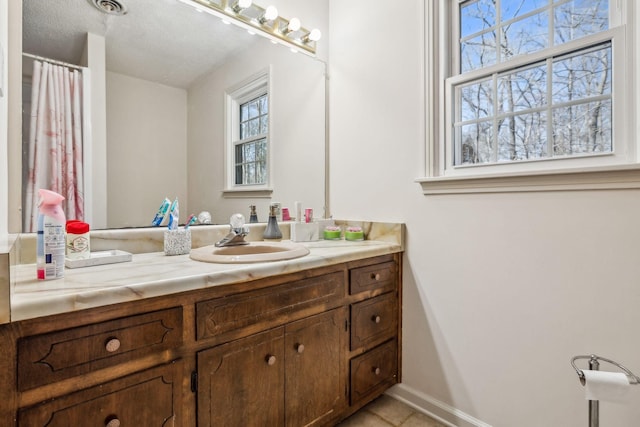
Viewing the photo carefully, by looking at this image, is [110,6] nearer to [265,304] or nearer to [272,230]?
[272,230]

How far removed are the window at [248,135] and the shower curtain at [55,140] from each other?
0.61m

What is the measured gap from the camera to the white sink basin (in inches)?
44.8

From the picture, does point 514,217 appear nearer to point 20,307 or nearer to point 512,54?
point 512,54

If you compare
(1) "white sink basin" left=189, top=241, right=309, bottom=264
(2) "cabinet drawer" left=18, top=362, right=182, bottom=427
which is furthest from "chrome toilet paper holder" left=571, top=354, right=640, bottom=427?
(2) "cabinet drawer" left=18, top=362, right=182, bottom=427

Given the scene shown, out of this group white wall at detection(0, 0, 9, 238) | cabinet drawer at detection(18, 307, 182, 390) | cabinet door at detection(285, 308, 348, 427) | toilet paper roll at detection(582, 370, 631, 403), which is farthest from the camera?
cabinet door at detection(285, 308, 348, 427)

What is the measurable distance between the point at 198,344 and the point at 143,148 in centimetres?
86

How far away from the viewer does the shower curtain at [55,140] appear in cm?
111

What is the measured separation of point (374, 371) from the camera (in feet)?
5.20

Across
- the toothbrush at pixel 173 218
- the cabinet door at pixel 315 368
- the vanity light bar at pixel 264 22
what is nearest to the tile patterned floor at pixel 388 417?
the cabinet door at pixel 315 368

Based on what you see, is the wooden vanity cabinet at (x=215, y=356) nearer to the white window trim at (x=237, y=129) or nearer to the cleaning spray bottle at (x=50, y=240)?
the cleaning spray bottle at (x=50, y=240)

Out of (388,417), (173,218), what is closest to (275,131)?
(173,218)

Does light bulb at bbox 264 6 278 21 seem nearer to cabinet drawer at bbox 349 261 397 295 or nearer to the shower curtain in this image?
the shower curtain

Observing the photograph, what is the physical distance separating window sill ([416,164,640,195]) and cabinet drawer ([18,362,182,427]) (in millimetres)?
1263

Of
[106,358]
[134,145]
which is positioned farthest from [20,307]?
[134,145]
